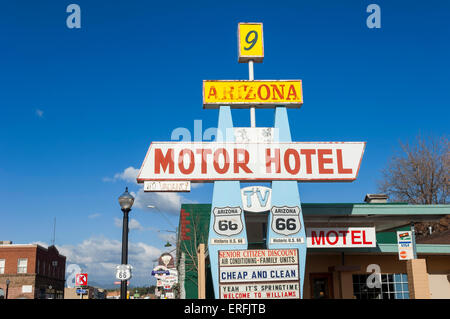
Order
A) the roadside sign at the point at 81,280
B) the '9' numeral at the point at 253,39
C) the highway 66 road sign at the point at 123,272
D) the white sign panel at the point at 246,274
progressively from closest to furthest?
1. the highway 66 road sign at the point at 123,272
2. the white sign panel at the point at 246,274
3. the '9' numeral at the point at 253,39
4. the roadside sign at the point at 81,280

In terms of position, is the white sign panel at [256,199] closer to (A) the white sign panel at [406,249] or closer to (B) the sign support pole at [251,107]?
(B) the sign support pole at [251,107]

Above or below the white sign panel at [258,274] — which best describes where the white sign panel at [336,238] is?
above

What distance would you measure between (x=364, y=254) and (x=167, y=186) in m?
10.4

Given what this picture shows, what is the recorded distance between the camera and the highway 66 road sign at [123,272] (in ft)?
42.2

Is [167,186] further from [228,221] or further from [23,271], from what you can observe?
[23,271]

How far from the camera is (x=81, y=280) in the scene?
30641 mm

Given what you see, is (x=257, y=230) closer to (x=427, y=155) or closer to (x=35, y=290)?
(x=427, y=155)

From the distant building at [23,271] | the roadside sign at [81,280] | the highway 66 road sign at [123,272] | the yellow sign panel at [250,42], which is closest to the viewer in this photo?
the highway 66 road sign at [123,272]

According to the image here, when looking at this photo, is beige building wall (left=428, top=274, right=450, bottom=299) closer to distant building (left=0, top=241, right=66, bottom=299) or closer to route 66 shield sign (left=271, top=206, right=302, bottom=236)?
route 66 shield sign (left=271, top=206, right=302, bottom=236)

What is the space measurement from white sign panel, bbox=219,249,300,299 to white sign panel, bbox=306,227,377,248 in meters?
3.64

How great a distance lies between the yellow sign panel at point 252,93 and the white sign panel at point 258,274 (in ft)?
16.0

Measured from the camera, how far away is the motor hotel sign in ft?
48.9

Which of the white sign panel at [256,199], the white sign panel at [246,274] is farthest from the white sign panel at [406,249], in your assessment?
the white sign panel at [256,199]
